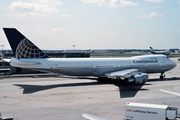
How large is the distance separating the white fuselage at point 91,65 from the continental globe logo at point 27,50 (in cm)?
99

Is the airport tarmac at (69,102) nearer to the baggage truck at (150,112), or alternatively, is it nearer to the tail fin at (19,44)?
the baggage truck at (150,112)

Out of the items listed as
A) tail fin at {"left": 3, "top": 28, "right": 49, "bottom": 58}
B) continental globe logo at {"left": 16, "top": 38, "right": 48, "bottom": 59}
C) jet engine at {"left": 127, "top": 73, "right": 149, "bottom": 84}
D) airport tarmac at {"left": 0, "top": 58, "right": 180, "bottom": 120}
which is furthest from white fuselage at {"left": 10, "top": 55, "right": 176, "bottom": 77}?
jet engine at {"left": 127, "top": 73, "right": 149, "bottom": 84}

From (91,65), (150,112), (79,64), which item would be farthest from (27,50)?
(150,112)

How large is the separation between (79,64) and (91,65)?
234cm

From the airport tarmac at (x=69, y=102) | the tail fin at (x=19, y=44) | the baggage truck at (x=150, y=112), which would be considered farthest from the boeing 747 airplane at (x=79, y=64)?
the baggage truck at (x=150, y=112)

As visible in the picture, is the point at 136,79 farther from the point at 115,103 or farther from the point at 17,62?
the point at 17,62

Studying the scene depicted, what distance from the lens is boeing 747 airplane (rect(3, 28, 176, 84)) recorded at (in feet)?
126

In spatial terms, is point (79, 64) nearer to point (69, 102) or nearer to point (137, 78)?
point (137, 78)

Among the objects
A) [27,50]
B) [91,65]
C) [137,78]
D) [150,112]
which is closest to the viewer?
[150,112]

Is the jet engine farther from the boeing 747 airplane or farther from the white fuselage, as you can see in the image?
the white fuselage

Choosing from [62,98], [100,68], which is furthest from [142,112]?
[100,68]

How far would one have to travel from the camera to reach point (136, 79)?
123ft

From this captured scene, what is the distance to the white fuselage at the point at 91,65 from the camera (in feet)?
129

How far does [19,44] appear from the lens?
38.6 m
